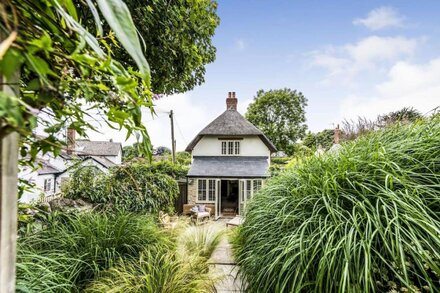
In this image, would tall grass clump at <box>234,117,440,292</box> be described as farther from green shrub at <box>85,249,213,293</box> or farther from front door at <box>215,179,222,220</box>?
front door at <box>215,179,222,220</box>

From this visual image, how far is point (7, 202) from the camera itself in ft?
1.54

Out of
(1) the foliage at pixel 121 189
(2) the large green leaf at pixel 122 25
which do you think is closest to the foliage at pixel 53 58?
(2) the large green leaf at pixel 122 25

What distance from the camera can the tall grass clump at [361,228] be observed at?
4.25ft

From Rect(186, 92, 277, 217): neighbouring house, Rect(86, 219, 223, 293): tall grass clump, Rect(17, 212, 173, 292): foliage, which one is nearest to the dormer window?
Rect(186, 92, 277, 217): neighbouring house

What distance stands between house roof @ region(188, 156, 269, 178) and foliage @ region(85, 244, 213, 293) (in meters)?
10.4

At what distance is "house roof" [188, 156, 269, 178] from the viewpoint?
12.9 meters

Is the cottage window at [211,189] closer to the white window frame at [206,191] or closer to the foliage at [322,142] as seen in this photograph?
the white window frame at [206,191]

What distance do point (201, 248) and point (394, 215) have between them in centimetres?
258

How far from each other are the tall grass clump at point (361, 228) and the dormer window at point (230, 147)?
12081 mm

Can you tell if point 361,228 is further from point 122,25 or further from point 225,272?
point 225,272

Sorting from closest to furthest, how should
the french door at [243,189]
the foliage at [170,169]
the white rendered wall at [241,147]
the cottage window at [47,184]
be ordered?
1. the foliage at [170,169]
2. the french door at [243,189]
3. the white rendered wall at [241,147]
4. the cottage window at [47,184]

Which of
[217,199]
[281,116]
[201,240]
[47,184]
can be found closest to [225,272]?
[201,240]

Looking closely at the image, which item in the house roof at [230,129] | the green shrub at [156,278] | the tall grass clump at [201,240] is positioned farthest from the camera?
the house roof at [230,129]

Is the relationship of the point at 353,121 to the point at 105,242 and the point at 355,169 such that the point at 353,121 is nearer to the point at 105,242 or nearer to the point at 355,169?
the point at 355,169
